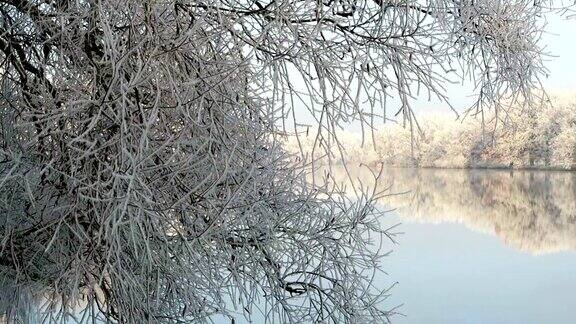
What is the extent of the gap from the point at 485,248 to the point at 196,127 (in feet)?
48.3

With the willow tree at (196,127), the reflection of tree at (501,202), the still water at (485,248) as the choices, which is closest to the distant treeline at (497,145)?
the reflection of tree at (501,202)

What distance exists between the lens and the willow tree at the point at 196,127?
5.23ft

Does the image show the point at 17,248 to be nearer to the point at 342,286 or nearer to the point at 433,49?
the point at 342,286

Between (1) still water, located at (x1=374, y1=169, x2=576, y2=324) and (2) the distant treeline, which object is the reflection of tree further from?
(2) the distant treeline

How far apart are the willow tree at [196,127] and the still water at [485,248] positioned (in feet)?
10.5

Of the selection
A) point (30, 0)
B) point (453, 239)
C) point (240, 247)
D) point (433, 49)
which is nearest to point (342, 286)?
point (240, 247)

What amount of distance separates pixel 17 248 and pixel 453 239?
49.7ft

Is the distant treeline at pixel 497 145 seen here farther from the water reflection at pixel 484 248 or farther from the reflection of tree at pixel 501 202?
the water reflection at pixel 484 248

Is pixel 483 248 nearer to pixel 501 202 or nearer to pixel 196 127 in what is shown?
pixel 501 202

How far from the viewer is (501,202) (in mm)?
20625

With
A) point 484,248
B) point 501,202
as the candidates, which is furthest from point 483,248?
point 501,202

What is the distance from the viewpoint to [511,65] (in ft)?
8.81

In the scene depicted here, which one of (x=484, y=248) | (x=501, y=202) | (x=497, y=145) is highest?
(x=497, y=145)

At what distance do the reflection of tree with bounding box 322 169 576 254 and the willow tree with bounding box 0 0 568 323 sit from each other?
1282 centimetres
